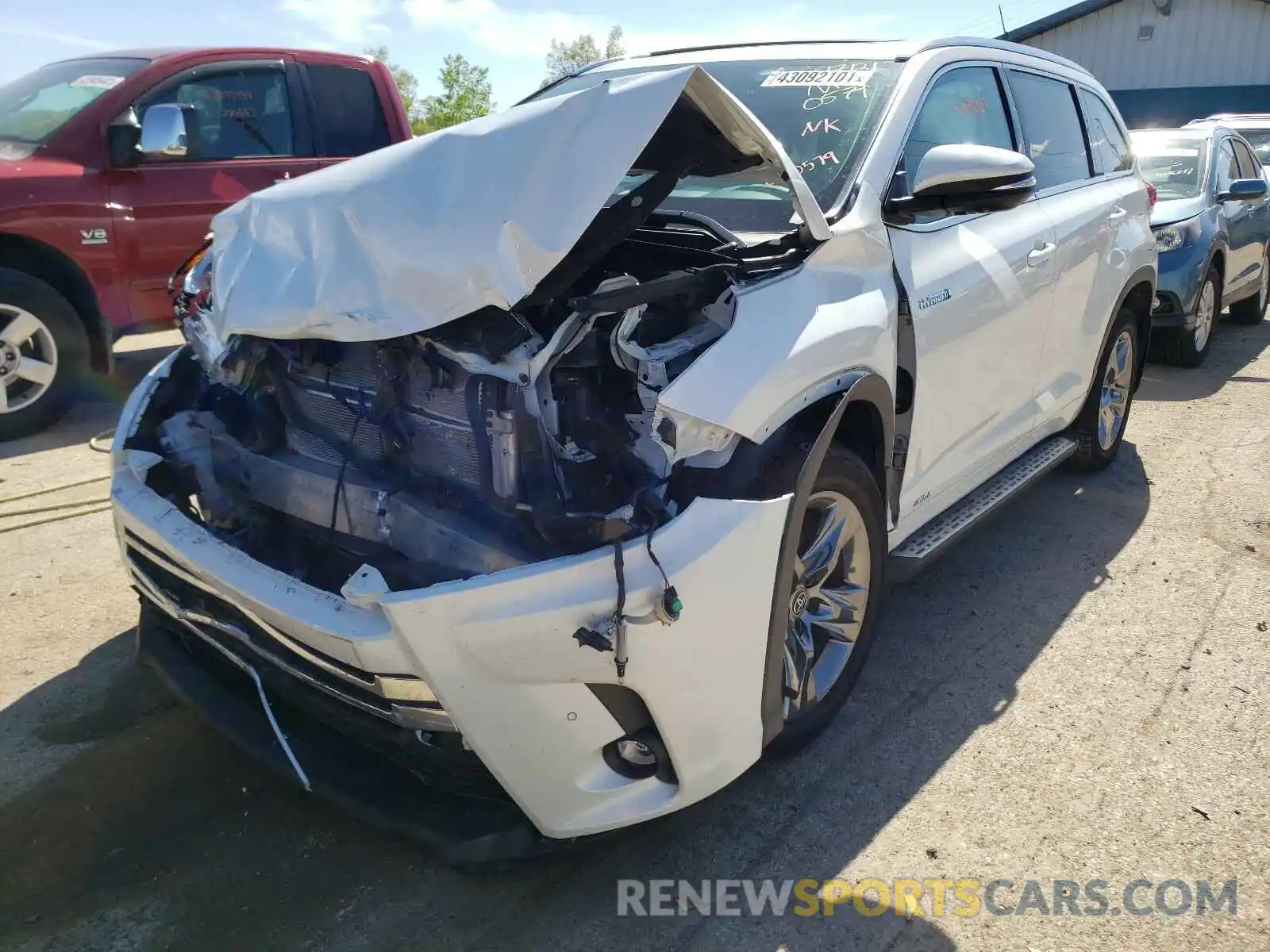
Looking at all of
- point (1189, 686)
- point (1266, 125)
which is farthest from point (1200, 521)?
point (1266, 125)

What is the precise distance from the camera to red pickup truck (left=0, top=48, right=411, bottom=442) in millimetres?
5844

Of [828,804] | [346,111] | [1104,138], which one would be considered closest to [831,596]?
[828,804]

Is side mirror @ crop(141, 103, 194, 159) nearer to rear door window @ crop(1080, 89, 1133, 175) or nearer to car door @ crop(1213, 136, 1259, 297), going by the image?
rear door window @ crop(1080, 89, 1133, 175)

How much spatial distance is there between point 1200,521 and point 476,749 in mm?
4115

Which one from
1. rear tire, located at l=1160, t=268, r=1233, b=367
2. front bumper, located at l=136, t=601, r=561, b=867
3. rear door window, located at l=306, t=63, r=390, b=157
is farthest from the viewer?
rear tire, located at l=1160, t=268, r=1233, b=367

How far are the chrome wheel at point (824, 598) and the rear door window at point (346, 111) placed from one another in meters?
5.40

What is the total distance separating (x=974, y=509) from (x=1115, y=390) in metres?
2.03

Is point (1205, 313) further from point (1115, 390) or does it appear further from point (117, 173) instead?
point (117, 173)

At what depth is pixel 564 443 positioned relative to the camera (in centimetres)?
246

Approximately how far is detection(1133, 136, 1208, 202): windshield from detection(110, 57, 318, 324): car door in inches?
269

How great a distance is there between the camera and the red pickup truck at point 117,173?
5844mm

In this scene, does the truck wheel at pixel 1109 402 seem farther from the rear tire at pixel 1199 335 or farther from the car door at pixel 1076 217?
the rear tire at pixel 1199 335

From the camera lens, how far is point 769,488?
8.14 ft

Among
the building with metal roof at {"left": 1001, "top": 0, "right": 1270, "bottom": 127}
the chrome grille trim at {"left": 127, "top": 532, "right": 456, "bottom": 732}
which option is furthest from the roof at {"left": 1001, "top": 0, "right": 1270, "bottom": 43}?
the chrome grille trim at {"left": 127, "top": 532, "right": 456, "bottom": 732}
